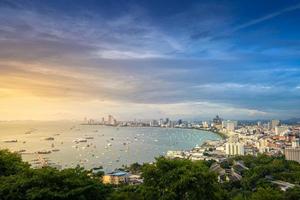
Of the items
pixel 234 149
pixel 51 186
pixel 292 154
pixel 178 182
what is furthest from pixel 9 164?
pixel 234 149

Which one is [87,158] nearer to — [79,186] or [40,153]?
[40,153]

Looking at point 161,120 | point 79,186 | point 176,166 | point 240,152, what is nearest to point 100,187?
point 79,186

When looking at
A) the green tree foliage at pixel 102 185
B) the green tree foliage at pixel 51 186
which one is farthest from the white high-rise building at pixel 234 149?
the green tree foliage at pixel 51 186

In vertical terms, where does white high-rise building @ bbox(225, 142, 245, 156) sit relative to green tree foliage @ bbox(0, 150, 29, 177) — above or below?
below

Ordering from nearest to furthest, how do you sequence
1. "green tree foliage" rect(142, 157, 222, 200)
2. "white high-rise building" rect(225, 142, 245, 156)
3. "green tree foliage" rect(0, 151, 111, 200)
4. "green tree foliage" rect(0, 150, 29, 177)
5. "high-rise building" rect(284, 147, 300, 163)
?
1. "green tree foliage" rect(0, 151, 111, 200)
2. "green tree foliage" rect(142, 157, 222, 200)
3. "green tree foliage" rect(0, 150, 29, 177)
4. "high-rise building" rect(284, 147, 300, 163)
5. "white high-rise building" rect(225, 142, 245, 156)

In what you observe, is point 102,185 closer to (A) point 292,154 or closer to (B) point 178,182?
(B) point 178,182

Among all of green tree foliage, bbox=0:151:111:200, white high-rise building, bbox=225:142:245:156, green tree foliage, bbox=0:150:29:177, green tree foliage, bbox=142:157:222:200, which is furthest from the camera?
white high-rise building, bbox=225:142:245:156

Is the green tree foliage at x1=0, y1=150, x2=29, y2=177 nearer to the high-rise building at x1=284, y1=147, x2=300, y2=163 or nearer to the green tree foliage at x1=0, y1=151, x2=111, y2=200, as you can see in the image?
the green tree foliage at x1=0, y1=151, x2=111, y2=200

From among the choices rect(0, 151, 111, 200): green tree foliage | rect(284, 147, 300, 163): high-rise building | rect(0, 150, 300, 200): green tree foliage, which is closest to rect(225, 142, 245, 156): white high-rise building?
rect(284, 147, 300, 163): high-rise building

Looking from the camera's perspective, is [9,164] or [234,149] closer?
[9,164]

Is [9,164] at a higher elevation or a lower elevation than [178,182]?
higher

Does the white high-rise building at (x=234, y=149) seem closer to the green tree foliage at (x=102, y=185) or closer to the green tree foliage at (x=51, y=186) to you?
the green tree foliage at (x=102, y=185)
